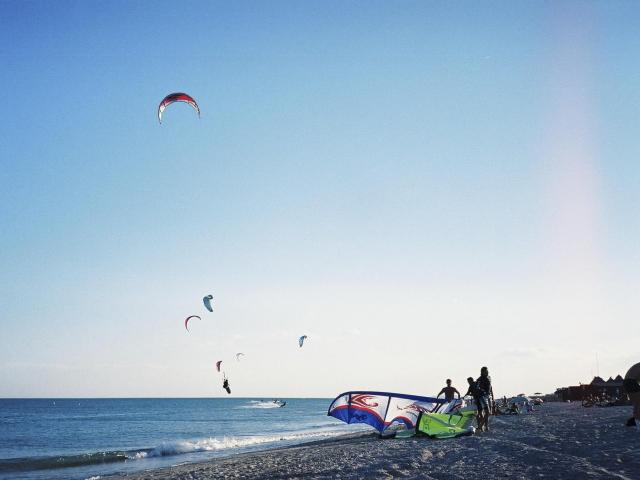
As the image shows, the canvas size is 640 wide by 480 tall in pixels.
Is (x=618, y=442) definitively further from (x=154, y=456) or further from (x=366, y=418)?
(x=154, y=456)

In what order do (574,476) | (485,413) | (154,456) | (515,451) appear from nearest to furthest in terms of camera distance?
(574,476) < (515,451) < (485,413) < (154,456)

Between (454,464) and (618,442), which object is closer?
(454,464)

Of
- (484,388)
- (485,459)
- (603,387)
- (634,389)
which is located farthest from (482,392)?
(603,387)

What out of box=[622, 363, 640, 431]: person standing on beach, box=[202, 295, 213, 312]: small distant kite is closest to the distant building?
box=[622, 363, 640, 431]: person standing on beach

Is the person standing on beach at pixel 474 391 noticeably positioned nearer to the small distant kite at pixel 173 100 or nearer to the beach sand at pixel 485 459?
the beach sand at pixel 485 459

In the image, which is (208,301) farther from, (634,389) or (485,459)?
(634,389)

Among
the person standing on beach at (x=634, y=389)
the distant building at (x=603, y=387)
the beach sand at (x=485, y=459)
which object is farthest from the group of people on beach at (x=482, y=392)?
the distant building at (x=603, y=387)

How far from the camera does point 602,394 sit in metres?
30.5

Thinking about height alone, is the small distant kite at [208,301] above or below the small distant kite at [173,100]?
below

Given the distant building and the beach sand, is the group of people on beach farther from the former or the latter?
the distant building

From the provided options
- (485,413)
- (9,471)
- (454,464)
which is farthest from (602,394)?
(9,471)

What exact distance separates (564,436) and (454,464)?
4481 mm

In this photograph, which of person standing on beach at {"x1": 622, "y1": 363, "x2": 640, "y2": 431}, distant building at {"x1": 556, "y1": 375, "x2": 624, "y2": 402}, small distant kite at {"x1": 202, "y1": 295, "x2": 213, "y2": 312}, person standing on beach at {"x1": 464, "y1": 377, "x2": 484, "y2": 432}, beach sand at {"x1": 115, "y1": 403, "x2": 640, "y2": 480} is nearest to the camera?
beach sand at {"x1": 115, "y1": 403, "x2": 640, "y2": 480}

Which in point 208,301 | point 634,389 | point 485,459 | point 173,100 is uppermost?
point 173,100
